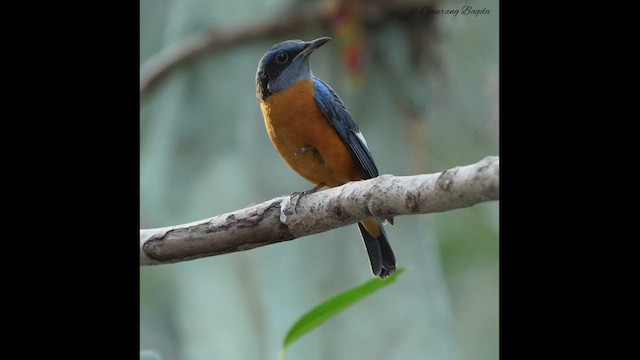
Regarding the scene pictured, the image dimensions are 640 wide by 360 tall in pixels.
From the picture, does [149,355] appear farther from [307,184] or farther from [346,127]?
[307,184]

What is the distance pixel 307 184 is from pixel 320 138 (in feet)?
1.42

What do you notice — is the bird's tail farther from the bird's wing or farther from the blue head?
the blue head

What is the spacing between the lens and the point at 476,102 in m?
3.01

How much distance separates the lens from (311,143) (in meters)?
3.19

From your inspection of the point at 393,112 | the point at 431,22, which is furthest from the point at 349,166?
the point at 431,22

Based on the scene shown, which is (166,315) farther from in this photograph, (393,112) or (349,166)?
(393,112)

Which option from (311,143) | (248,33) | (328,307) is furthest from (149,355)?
(248,33)

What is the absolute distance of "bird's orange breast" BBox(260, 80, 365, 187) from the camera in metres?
3.18

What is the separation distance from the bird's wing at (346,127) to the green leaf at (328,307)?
0.90 meters

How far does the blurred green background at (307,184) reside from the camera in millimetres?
3059

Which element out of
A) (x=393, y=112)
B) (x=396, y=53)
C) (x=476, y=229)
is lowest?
(x=476, y=229)

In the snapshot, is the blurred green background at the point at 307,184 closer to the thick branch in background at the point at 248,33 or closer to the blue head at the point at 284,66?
the thick branch in background at the point at 248,33

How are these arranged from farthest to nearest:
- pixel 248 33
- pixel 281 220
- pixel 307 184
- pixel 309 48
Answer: pixel 248 33
pixel 307 184
pixel 309 48
pixel 281 220
